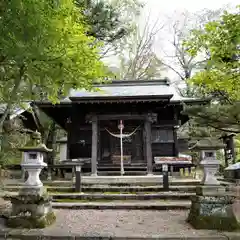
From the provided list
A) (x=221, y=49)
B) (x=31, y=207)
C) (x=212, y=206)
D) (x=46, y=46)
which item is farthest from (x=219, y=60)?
(x=31, y=207)

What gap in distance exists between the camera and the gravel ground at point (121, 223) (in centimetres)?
433

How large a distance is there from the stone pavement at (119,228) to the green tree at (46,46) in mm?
2695

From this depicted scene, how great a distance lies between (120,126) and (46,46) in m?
7.13

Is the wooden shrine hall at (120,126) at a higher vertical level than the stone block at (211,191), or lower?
higher

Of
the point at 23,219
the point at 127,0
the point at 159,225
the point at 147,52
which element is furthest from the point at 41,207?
the point at 147,52

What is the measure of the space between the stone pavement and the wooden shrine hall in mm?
5235

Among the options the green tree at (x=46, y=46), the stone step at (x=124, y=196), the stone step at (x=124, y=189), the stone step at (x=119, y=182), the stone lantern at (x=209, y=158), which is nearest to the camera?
the green tree at (x=46, y=46)

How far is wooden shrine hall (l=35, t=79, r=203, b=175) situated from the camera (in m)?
11.2

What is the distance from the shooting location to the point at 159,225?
15.8 ft

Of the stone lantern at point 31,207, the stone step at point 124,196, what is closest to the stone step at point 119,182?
the stone step at point 124,196

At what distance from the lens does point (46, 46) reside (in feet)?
13.2

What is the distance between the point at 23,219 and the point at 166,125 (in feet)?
28.1

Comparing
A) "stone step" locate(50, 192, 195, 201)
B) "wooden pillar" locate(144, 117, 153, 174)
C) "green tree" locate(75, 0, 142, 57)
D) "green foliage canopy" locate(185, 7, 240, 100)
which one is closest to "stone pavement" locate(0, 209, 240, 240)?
"stone step" locate(50, 192, 195, 201)

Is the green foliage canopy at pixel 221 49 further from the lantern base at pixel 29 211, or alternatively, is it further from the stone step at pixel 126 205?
the lantern base at pixel 29 211
